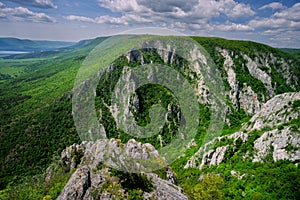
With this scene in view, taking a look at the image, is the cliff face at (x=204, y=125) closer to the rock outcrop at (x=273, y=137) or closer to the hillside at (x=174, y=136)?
the rock outcrop at (x=273, y=137)

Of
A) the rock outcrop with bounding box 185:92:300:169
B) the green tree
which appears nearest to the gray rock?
the green tree

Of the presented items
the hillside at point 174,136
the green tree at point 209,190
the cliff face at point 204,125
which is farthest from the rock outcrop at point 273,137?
the green tree at point 209,190

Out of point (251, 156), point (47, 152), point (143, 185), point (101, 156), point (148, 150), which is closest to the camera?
point (143, 185)

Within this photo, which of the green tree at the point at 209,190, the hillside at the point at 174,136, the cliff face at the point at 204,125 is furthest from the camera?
the green tree at the point at 209,190

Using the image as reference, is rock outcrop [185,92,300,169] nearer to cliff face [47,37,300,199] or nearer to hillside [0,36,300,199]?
cliff face [47,37,300,199]

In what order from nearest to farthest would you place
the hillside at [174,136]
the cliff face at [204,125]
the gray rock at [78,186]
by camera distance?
1. the gray rock at [78,186]
2. the cliff face at [204,125]
3. the hillside at [174,136]

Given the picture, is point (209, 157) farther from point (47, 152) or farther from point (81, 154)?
point (47, 152)

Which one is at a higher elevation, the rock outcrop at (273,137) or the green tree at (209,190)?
the rock outcrop at (273,137)

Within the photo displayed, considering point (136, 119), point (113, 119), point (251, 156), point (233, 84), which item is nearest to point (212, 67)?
point (233, 84)

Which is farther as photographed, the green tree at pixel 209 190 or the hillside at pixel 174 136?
the green tree at pixel 209 190
